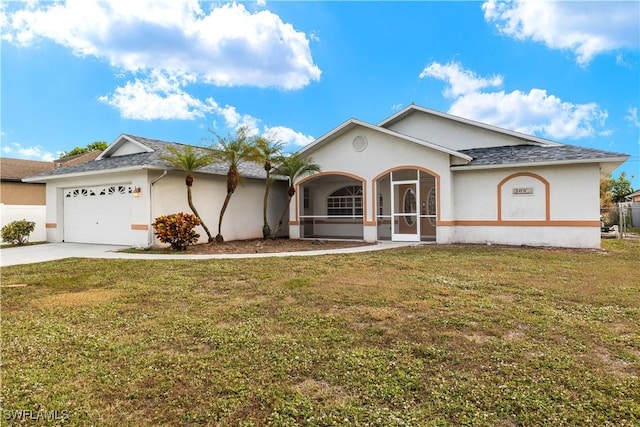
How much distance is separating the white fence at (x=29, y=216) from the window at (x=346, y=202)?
47.9ft

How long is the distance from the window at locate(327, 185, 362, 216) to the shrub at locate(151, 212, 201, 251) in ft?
27.6

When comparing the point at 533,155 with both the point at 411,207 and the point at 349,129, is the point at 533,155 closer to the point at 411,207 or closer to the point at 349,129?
the point at 411,207

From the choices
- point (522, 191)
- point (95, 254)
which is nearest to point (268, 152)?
point (95, 254)

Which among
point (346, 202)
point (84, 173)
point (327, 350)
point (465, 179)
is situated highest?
point (84, 173)

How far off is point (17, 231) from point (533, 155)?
72.2 ft

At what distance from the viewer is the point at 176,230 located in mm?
13266

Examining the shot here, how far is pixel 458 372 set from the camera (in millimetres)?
3420

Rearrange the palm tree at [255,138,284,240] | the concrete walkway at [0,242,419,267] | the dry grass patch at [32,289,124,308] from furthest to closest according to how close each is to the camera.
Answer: the palm tree at [255,138,284,240] → the concrete walkway at [0,242,419,267] → the dry grass patch at [32,289,124,308]

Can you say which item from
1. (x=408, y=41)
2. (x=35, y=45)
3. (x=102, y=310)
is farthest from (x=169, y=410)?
(x=408, y=41)

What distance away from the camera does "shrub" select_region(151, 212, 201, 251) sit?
13.1 meters

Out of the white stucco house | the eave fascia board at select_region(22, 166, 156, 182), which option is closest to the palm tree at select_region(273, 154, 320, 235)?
the white stucco house

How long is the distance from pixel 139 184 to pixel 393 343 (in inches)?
505

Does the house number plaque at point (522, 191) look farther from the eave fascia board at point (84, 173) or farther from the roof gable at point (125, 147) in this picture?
the roof gable at point (125, 147)

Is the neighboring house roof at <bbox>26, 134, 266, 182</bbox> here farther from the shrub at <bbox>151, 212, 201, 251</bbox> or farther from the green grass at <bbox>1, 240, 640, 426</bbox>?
the green grass at <bbox>1, 240, 640, 426</bbox>
